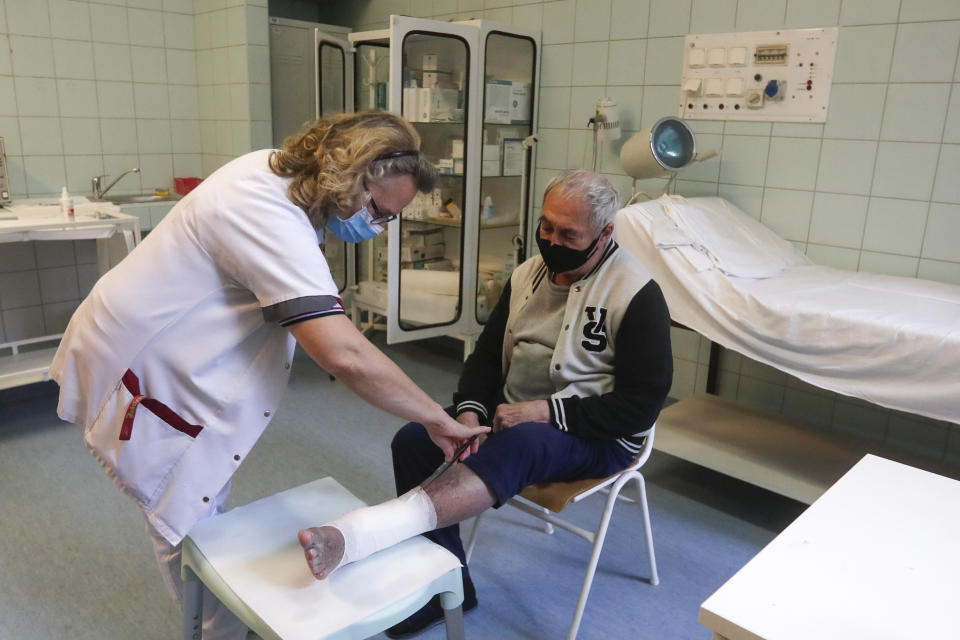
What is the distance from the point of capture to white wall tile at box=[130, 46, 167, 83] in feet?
12.7

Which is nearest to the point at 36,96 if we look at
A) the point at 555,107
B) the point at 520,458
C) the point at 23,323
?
the point at 23,323

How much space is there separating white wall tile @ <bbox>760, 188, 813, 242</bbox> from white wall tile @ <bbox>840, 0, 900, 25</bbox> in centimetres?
60

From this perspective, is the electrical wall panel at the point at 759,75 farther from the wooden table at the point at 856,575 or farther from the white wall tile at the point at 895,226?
the wooden table at the point at 856,575

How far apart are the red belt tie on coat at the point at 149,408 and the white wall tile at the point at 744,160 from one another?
2334 mm

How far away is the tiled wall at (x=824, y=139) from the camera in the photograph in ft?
8.05

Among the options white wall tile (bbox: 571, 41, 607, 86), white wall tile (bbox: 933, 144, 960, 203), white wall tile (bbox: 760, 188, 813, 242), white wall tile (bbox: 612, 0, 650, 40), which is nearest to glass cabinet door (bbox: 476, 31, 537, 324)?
white wall tile (bbox: 571, 41, 607, 86)

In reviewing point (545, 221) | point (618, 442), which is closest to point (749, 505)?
point (618, 442)

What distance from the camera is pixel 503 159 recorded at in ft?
11.5

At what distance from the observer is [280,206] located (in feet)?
4.01

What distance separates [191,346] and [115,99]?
311 cm

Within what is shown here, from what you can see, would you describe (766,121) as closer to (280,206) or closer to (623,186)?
(623,186)

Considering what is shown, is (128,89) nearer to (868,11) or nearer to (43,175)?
(43,175)

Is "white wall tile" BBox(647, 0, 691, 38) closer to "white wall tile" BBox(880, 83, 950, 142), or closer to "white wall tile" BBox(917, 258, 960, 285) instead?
"white wall tile" BBox(880, 83, 950, 142)

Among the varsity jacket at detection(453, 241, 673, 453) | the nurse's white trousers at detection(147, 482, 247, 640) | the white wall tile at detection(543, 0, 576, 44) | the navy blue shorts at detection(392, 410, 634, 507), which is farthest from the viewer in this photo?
the white wall tile at detection(543, 0, 576, 44)
